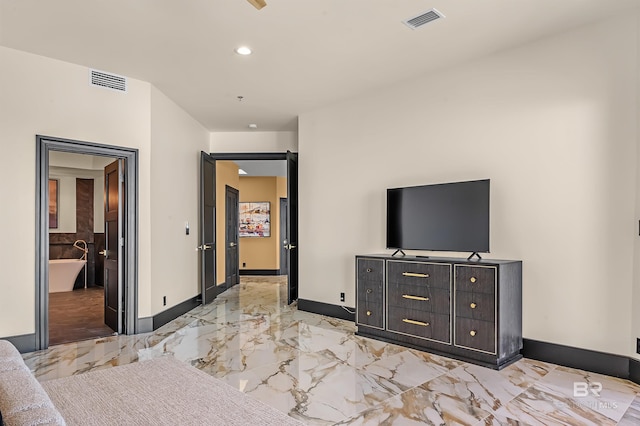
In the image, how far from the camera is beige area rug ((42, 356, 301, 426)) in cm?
188

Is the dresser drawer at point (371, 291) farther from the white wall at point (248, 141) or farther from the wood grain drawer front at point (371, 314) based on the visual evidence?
the white wall at point (248, 141)

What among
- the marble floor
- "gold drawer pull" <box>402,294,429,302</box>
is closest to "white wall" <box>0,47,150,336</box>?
the marble floor

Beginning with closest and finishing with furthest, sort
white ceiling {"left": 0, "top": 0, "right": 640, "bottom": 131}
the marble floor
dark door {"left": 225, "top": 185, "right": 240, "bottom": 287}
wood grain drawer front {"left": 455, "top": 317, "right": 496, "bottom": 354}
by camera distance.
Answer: the marble floor → white ceiling {"left": 0, "top": 0, "right": 640, "bottom": 131} → wood grain drawer front {"left": 455, "top": 317, "right": 496, "bottom": 354} → dark door {"left": 225, "top": 185, "right": 240, "bottom": 287}

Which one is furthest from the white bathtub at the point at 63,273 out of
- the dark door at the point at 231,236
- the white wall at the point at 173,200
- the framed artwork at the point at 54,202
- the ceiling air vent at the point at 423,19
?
the ceiling air vent at the point at 423,19

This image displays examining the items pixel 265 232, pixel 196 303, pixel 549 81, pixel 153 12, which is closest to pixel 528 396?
pixel 549 81

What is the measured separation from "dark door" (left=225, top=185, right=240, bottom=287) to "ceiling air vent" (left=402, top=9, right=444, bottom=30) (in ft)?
19.1

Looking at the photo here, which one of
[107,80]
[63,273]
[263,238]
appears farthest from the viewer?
[263,238]

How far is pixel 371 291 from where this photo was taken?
4.46 metres

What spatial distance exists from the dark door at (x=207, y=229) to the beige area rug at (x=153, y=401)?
3.76 metres

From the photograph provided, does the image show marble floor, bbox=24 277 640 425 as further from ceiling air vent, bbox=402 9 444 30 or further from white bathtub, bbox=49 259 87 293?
white bathtub, bbox=49 259 87 293

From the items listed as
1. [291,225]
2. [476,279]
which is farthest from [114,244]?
[476,279]

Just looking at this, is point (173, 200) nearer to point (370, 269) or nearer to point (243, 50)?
point (243, 50)

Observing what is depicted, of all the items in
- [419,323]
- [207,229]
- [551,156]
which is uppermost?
[551,156]

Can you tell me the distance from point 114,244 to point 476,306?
3.95m
